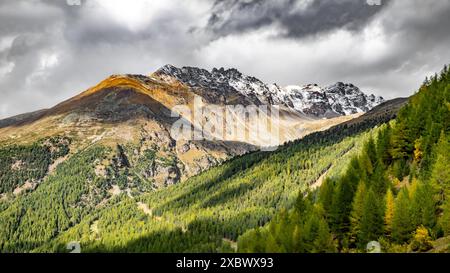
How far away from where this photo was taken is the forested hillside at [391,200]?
74.2 metres

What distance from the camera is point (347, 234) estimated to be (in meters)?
88.9

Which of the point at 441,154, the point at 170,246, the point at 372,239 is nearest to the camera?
the point at 372,239

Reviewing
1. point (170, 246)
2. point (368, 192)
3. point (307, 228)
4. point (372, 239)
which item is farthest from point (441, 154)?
point (170, 246)

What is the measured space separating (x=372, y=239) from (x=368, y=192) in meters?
9.30

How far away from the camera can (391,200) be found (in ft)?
265

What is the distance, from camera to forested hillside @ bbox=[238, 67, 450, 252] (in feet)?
244
